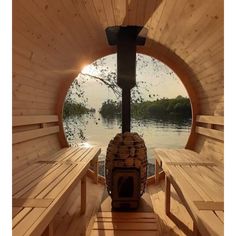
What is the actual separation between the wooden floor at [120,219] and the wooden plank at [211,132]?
45.3 inches

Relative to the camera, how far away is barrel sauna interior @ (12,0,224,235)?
3068 mm

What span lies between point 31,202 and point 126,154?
2195mm

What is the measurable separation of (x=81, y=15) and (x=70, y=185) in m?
2.17

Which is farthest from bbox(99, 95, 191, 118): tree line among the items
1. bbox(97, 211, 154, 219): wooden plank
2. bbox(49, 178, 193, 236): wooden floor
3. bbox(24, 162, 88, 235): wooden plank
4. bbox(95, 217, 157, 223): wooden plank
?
bbox(24, 162, 88, 235): wooden plank

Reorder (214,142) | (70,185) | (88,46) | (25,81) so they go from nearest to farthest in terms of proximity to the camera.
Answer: (70,185)
(25,81)
(214,142)
(88,46)

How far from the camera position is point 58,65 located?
446cm

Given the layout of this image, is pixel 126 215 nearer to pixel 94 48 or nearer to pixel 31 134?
pixel 31 134

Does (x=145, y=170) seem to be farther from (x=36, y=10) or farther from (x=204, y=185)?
(x=36, y=10)

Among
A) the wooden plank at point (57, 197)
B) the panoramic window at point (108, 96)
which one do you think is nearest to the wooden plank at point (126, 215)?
the wooden plank at point (57, 197)

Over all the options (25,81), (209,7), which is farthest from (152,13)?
(25,81)

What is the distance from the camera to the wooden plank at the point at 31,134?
3.24 meters

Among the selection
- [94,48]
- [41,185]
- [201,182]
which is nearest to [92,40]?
[94,48]

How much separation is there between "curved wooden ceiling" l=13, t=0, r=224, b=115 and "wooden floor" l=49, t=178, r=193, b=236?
1505mm

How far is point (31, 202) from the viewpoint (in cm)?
198
